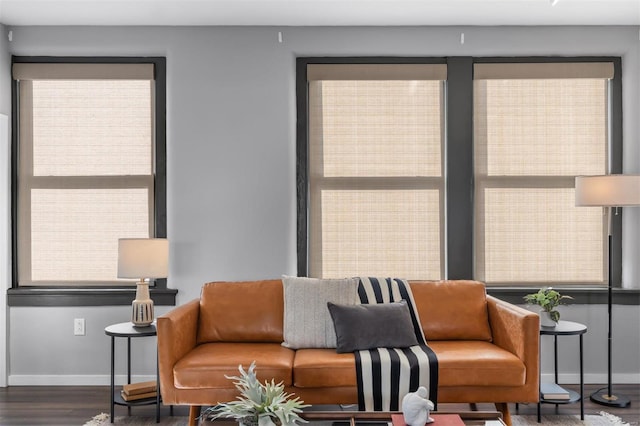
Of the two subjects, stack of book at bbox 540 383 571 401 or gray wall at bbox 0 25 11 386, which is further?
gray wall at bbox 0 25 11 386

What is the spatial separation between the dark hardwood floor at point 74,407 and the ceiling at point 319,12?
2586 millimetres

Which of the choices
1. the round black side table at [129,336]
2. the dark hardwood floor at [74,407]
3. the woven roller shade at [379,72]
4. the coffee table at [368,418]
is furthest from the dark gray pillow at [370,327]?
the woven roller shade at [379,72]

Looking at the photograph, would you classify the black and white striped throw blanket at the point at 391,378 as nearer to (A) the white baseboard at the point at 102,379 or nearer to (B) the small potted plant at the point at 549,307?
(B) the small potted plant at the point at 549,307

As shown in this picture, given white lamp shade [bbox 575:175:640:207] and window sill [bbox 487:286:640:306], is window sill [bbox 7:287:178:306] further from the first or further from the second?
white lamp shade [bbox 575:175:640:207]

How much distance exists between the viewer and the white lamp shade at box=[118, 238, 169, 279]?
140 inches

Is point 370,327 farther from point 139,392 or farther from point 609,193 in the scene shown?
point 609,193

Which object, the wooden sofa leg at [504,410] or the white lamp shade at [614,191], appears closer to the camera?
the wooden sofa leg at [504,410]

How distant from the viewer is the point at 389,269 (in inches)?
166

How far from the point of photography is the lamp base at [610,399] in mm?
3645

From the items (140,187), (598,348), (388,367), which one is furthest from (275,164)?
(598,348)

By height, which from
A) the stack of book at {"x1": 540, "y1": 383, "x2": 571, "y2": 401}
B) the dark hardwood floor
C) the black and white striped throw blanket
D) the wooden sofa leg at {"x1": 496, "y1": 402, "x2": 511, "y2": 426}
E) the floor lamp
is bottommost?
the dark hardwood floor

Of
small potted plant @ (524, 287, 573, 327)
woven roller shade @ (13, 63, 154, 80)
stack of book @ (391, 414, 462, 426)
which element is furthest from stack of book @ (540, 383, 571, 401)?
woven roller shade @ (13, 63, 154, 80)

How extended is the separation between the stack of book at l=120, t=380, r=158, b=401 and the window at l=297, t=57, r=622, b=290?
1.33 m

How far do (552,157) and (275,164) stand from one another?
2019 millimetres
